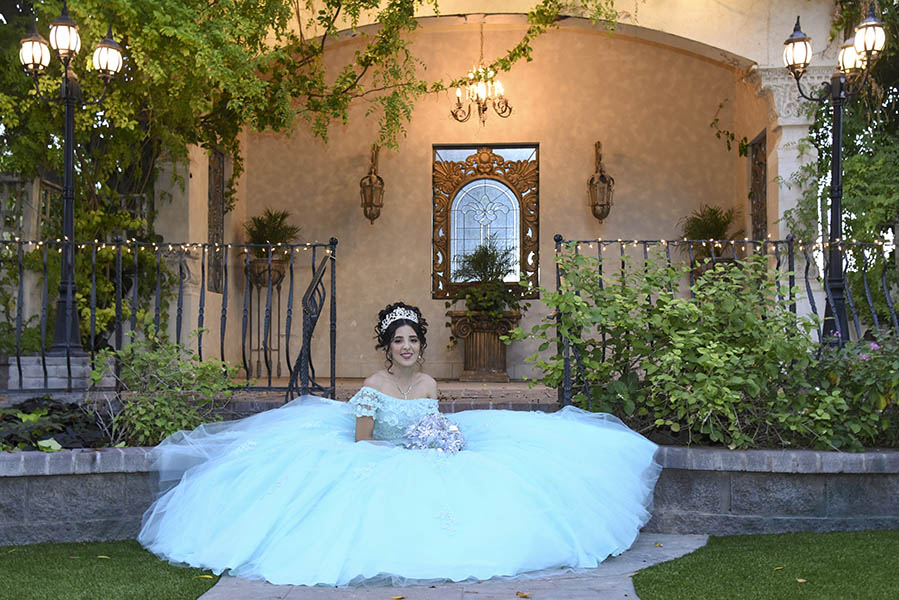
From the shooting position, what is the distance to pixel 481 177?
37.1 feet

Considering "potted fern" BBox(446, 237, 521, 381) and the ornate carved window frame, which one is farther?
the ornate carved window frame

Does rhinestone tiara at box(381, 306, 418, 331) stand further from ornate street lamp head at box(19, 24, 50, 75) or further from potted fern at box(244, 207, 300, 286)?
potted fern at box(244, 207, 300, 286)

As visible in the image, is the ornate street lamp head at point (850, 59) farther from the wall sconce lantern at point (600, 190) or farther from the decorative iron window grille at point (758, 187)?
the wall sconce lantern at point (600, 190)

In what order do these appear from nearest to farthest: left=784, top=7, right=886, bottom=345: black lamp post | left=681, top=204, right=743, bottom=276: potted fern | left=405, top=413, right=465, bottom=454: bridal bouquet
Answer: left=405, top=413, right=465, bottom=454: bridal bouquet
left=784, top=7, right=886, bottom=345: black lamp post
left=681, top=204, right=743, bottom=276: potted fern

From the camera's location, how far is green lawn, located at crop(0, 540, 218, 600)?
3.26 m

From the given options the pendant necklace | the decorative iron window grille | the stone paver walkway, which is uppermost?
the decorative iron window grille

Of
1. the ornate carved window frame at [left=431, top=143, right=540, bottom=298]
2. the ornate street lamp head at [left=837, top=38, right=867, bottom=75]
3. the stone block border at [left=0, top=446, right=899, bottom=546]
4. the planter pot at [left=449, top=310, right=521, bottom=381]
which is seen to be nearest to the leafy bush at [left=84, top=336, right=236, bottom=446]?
the stone block border at [left=0, top=446, right=899, bottom=546]

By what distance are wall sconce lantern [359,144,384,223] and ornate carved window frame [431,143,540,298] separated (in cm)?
73

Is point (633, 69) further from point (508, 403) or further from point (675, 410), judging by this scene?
point (675, 410)

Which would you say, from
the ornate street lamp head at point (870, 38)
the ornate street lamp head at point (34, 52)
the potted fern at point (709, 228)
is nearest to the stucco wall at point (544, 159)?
the potted fern at point (709, 228)

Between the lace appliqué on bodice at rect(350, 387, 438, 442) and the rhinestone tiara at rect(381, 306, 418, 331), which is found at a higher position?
the rhinestone tiara at rect(381, 306, 418, 331)

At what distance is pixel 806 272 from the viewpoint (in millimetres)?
5254

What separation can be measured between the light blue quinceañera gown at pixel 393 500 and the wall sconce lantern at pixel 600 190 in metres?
A: 6.95

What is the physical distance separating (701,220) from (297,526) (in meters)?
8.42
